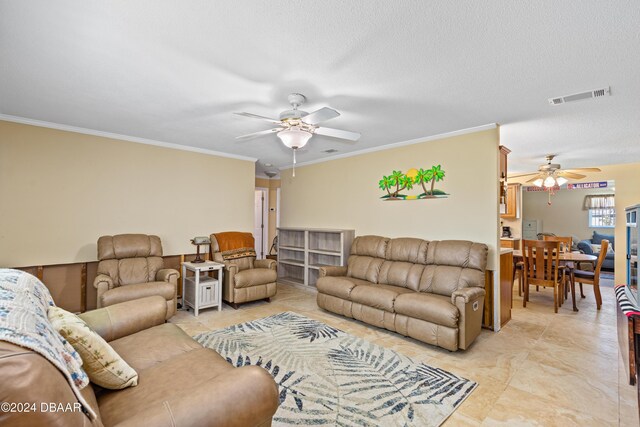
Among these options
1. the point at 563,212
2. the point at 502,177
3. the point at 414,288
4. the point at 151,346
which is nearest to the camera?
the point at 151,346

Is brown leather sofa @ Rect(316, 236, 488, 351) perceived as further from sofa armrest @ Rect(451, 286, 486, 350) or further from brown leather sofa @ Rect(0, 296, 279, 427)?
brown leather sofa @ Rect(0, 296, 279, 427)

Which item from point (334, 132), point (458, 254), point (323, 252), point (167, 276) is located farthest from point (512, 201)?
point (167, 276)

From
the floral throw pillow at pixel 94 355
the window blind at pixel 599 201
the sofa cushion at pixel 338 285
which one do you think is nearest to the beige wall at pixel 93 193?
the sofa cushion at pixel 338 285

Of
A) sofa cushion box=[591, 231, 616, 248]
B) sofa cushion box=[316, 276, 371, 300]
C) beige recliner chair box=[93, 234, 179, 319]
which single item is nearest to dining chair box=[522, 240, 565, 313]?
sofa cushion box=[316, 276, 371, 300]

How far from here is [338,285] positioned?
4.08 m

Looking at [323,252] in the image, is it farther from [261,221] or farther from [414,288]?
[261,221]

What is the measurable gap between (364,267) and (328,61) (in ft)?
9.84

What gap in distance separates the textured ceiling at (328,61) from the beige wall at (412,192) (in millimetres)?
463

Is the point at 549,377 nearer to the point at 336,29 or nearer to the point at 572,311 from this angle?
the point at 572,311

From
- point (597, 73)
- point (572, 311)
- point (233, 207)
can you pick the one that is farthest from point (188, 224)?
point (572, 311)

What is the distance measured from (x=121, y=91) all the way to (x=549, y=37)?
3498 mm

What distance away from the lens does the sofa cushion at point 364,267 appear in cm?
429

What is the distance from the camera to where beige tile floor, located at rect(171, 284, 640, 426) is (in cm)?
213

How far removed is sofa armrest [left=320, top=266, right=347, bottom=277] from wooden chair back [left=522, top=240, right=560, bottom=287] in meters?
2.92
